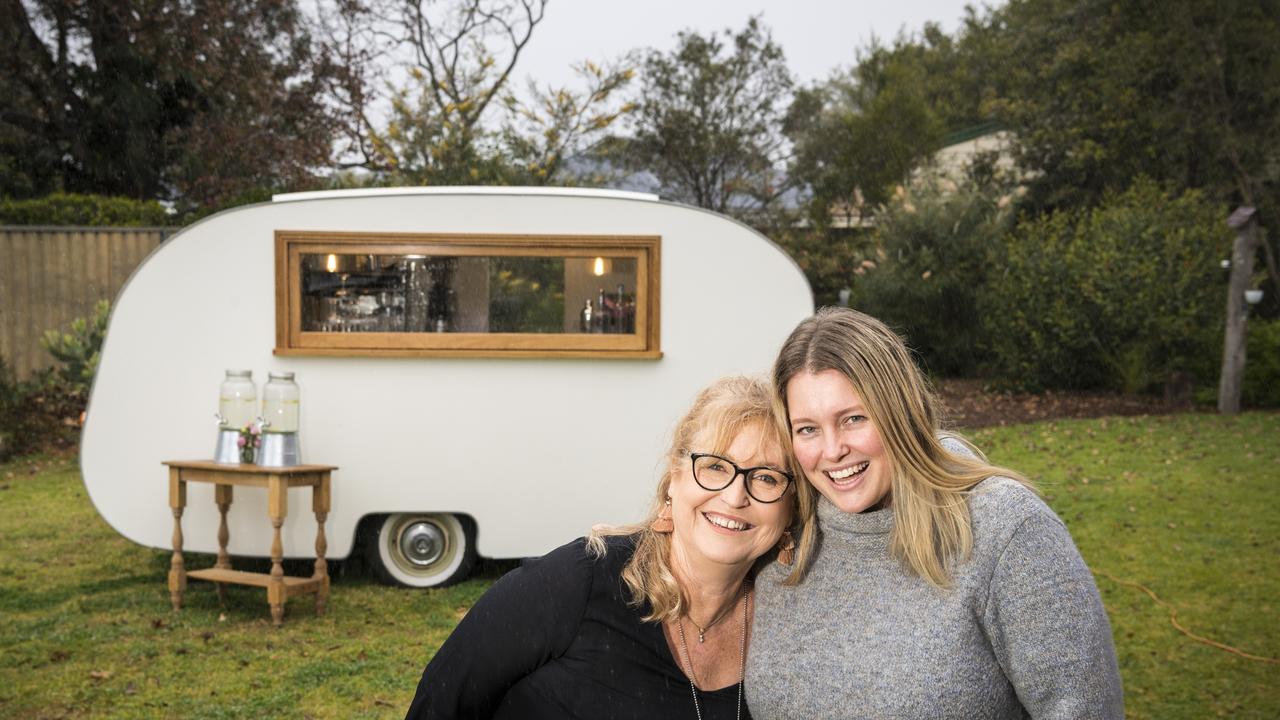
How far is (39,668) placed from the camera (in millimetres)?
5254

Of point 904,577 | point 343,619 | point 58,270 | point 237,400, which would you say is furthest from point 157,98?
point 904,577

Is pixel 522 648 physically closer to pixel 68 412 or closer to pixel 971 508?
pixel 971 508

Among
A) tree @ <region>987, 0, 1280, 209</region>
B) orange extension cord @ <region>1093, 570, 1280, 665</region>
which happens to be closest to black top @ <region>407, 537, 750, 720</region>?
orange extension cord @ <region>1093, 570, 1280, 665</region>

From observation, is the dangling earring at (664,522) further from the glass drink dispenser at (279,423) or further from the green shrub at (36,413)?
the green shrub at (36,413)

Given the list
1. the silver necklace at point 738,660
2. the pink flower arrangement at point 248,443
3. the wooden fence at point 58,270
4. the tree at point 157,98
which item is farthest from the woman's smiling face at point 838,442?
the tree at point 157,98

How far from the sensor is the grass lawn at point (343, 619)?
492 cm

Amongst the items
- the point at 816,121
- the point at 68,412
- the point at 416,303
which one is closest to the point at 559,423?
the point at 416,303

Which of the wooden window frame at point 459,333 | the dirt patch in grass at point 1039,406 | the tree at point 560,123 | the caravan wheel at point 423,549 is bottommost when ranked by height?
the caravan wheel at point 423,549

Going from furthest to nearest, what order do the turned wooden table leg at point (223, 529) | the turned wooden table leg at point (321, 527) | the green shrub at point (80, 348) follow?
the green shrub at point (80, 348) → the turned wooden table leg at point (223, 529) → the turned wooden table leg at point (321, 527)

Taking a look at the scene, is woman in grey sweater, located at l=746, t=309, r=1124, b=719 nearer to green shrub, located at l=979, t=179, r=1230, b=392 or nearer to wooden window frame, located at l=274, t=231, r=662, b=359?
wooden window frame, located at l=274, t=231, r=662, b=359

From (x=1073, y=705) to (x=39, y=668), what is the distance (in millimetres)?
4861

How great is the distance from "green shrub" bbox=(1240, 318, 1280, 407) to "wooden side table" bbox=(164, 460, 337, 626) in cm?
1157

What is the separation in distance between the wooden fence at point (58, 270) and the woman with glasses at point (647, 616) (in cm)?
1108

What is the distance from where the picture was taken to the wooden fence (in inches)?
480
